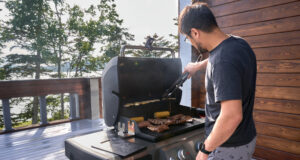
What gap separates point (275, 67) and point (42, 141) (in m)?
3.99

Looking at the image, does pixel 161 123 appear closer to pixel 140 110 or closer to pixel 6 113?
pixel 140 110

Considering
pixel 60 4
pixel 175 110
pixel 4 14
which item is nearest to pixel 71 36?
pixel 60 4

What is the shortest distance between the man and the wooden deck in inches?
102

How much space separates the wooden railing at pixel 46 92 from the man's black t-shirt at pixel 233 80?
13.6ft

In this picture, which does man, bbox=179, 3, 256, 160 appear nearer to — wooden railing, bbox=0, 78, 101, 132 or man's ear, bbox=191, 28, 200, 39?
man's ear, bbox=191, 28, 200, 39

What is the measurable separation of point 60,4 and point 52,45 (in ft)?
7.18

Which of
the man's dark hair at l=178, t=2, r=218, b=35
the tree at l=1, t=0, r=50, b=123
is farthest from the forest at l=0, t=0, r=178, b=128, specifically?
the man's dark hair at l=178, t=2, r=218, b=35

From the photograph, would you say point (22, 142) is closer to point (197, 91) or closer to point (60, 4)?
point (197, 91)

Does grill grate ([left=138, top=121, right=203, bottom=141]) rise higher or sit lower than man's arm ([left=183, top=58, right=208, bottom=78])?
lower

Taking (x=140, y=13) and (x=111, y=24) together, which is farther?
(x=111, y=24)

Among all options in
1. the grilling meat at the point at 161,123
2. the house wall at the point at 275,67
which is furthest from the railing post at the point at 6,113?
the house wall at the point at 275,67

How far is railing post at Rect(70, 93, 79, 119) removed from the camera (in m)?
4.88

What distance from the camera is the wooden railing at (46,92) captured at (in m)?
3.88

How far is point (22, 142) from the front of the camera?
3459 millimetres
